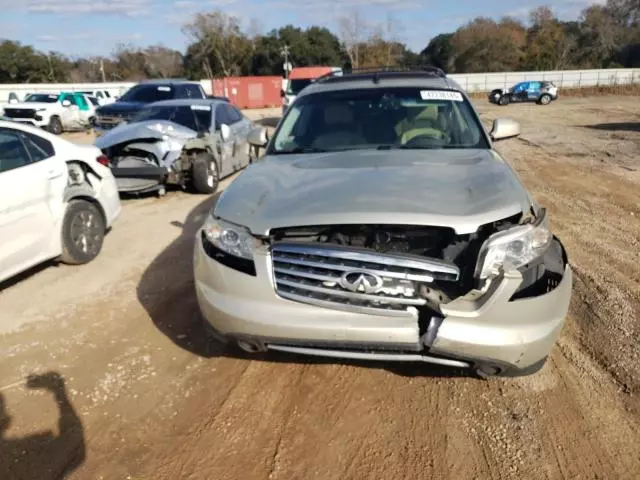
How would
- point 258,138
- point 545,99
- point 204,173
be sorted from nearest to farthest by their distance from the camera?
point 258,138 → point 204,173 → point 545,99

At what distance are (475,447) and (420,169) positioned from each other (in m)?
1.69

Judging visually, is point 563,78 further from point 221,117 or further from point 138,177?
point 138,177

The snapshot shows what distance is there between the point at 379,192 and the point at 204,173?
638cm

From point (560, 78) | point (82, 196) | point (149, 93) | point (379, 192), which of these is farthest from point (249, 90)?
point (379, 192)

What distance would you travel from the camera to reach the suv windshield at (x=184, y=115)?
31.9 ft

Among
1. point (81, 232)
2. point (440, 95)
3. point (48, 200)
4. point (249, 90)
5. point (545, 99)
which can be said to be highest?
point (440, 95)

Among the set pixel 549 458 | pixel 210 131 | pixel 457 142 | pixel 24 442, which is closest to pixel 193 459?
pixel 24 442

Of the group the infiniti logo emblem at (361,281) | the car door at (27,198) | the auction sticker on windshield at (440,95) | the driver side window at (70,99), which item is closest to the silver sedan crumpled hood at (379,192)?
the infiniti logo emblem at (361,281)

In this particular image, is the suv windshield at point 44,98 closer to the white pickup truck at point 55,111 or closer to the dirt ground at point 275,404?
the white pickup truck at point 55,111

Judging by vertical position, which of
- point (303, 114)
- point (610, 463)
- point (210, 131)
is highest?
point (303, 114)

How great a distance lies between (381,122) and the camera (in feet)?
15.2

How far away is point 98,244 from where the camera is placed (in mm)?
6000

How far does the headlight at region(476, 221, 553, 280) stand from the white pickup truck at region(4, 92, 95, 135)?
20.0 m

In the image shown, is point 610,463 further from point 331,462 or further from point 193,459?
point 193,459
